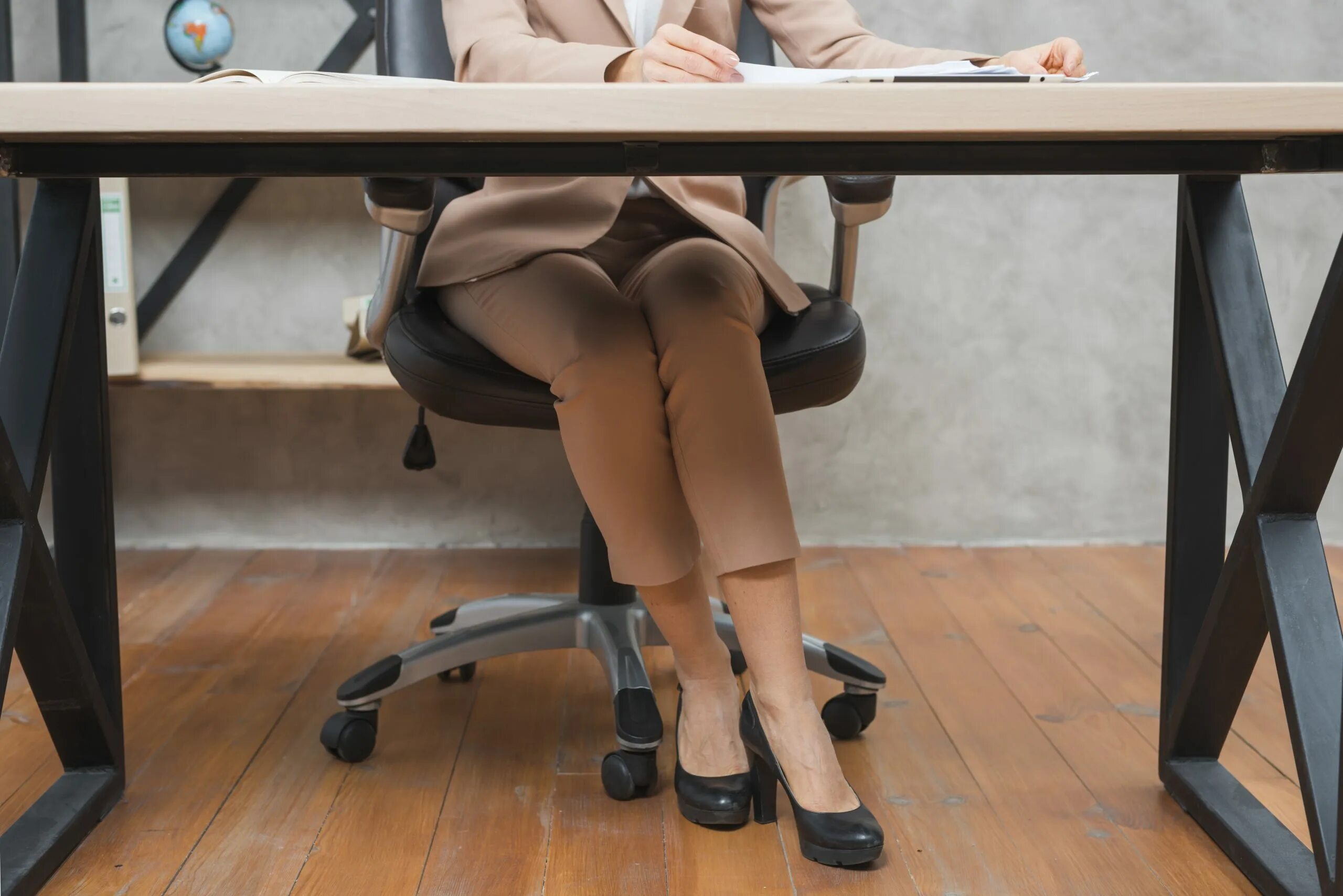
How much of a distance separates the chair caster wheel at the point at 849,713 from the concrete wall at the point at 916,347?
3.06ft

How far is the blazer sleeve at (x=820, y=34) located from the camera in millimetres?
1274

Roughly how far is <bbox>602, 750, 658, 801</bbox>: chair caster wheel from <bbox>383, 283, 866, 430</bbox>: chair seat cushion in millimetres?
345

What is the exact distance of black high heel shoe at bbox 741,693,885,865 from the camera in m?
1.03

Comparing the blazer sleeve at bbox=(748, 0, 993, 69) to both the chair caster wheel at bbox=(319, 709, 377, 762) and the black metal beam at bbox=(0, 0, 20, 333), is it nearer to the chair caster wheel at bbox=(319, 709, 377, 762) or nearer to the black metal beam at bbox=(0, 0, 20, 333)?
the chair caster wheel at bbox=(319, 709, 377, 762)

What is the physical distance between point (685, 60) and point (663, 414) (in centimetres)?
38

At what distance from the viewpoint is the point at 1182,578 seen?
3.95 feet

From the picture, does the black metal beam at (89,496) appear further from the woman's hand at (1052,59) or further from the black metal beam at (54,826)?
the woman's hand at (1052,59)

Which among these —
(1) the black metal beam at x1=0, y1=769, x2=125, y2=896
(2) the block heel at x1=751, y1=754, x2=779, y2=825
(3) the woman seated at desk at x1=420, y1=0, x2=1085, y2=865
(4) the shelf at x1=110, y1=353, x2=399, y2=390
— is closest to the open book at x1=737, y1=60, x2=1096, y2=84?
(3) the woman seated at desk at x1=420, y1=0, x2=1085, y2=865

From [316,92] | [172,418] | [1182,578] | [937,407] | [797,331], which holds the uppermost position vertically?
[316,92]

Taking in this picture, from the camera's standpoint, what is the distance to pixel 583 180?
1204mm

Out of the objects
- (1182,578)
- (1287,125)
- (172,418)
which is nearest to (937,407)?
(1182,578)

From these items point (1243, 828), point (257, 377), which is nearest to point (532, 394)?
point (1243, 828)

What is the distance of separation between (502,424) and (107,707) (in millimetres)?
490

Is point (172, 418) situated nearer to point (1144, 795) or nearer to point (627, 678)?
point (627, 678)
